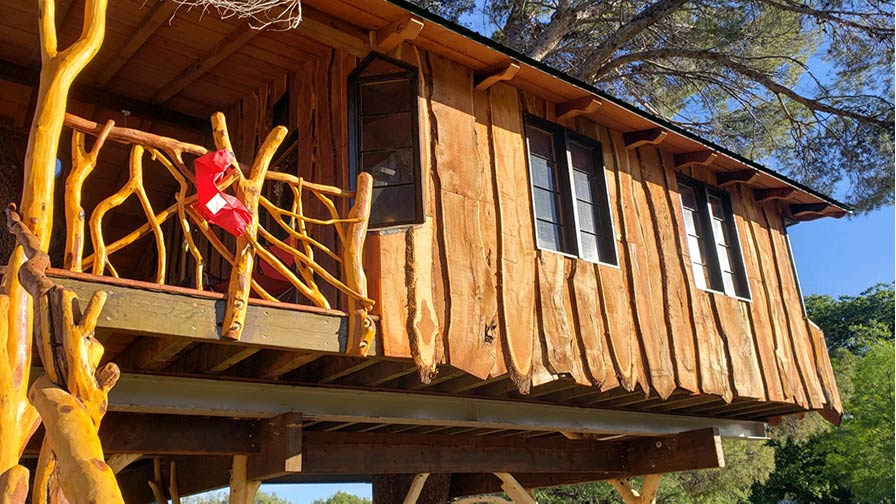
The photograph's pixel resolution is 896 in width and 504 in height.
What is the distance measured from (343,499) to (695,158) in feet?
137

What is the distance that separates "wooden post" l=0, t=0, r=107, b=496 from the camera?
2391 millimetres

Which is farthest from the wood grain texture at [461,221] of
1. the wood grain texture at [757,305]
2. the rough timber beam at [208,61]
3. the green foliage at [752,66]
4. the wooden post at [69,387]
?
the green foliage at [752,66]

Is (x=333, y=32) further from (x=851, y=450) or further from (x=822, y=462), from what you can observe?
(x=822, y=462)

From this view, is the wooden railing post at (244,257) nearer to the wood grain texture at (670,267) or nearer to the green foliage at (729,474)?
the wood grain texture at (670,267)

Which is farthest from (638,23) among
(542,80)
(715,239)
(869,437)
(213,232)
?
(869,437)

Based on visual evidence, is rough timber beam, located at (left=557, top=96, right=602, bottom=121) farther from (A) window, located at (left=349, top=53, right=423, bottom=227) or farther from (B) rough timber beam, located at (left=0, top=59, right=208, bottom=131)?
(B) rough timber beam, located at (left=0, top=59, right=208, bottom=131)

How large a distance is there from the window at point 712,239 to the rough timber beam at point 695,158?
0.21 metres

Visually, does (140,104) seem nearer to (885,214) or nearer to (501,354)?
(501,354)

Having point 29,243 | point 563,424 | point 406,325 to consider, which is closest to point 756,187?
point 563,424

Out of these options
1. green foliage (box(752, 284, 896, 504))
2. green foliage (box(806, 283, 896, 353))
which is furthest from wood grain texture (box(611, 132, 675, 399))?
green foliage (box(806, 283, 896, 353))

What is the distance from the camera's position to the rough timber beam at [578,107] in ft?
21.3

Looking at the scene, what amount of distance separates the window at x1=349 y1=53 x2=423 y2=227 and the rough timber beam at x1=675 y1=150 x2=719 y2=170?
328 cm

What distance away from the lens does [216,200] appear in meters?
4.04

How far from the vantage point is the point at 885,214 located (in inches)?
501
